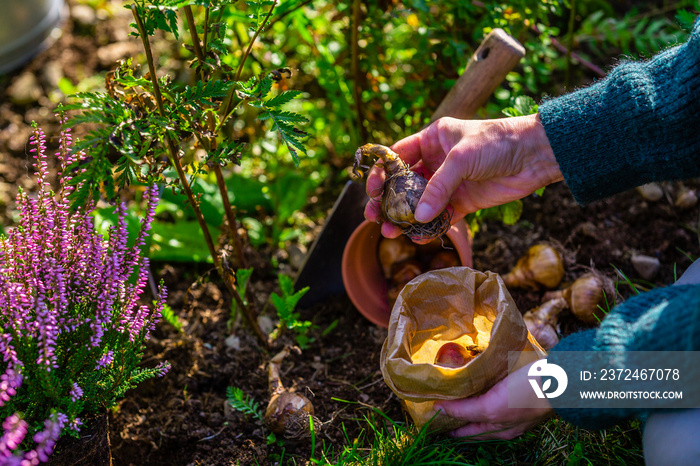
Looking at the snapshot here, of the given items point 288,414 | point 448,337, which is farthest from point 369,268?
point 288,414

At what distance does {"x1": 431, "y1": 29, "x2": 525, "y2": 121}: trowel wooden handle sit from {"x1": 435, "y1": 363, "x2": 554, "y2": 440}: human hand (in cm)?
107

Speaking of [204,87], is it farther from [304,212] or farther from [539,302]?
[539,302]

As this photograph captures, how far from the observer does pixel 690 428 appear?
4.37 feet

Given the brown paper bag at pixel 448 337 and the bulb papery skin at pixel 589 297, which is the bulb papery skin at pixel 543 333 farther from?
the brown paper bag at pixel 448 337

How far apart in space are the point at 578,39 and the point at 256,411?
268 centimetres

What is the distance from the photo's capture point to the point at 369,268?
2361mm

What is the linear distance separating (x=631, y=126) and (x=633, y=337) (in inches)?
27.4

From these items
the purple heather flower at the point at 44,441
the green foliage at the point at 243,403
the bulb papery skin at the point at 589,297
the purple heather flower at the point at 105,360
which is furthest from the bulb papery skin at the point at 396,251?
the purple heather flower at the point at 44,441

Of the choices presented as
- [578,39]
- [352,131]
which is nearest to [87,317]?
[352,131]

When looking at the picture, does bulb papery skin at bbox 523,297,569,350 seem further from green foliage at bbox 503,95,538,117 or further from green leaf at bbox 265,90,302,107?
green leaf at bbox 265,90,302,107

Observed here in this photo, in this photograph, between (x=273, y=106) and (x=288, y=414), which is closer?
(x=273, y=106)

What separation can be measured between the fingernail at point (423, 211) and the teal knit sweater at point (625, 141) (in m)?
0.47

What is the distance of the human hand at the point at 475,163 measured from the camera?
174 centimetres

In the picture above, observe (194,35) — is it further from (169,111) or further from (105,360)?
(105,360)
